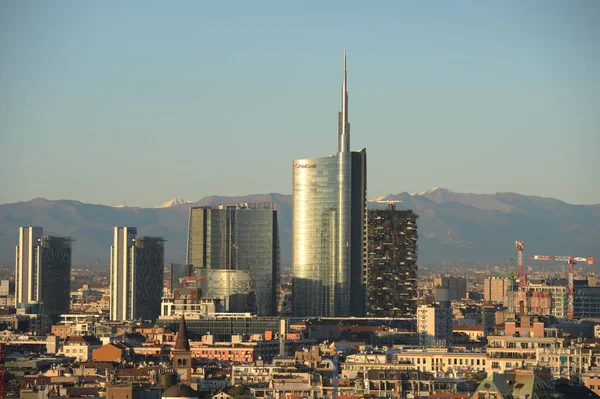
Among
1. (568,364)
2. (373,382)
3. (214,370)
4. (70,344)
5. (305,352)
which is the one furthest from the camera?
(70,344)

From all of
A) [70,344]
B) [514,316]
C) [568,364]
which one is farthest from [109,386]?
[70,344]

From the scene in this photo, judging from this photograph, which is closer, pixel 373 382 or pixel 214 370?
pixel 373 382

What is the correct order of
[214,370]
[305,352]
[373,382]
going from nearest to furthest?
[373,382]
[214,370]
[305,352]

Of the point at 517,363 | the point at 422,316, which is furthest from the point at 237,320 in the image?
the point at 517,363

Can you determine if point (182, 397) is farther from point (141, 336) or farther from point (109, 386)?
point (141, 336)

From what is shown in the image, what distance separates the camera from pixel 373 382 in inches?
4360

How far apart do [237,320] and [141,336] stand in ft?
35.0

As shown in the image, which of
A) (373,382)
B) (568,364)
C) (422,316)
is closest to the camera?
(373,382)

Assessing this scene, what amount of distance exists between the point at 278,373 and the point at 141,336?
57.3m

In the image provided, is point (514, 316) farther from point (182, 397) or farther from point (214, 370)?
point (182, 397)

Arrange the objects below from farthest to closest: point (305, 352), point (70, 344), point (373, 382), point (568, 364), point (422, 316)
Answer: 1. point (422, 316)
2. point (70, 344)
3. point (305, 352)
4. point (568, 364)
5. point (373, 382)

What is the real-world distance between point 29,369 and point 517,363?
3096 cm

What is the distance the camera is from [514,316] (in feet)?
461

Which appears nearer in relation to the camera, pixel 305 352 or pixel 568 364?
pixel 568 364
